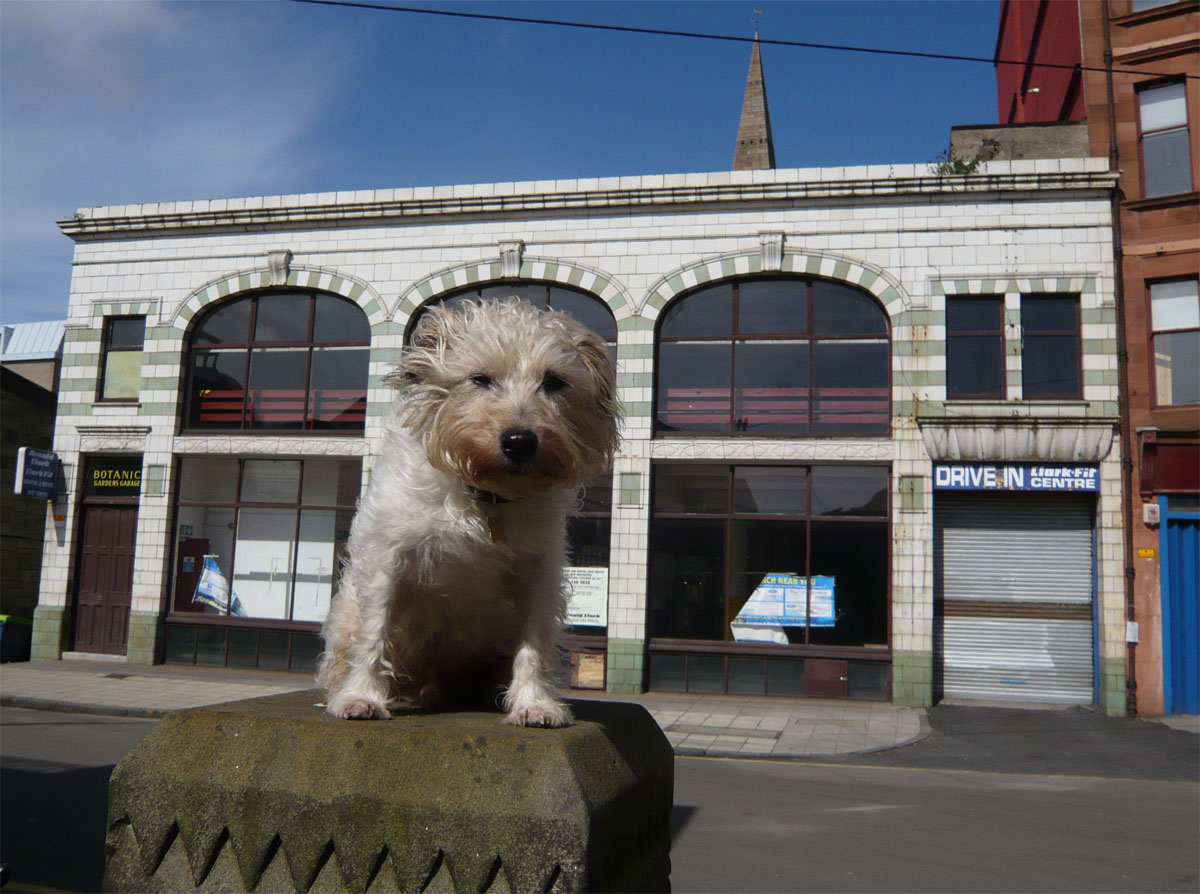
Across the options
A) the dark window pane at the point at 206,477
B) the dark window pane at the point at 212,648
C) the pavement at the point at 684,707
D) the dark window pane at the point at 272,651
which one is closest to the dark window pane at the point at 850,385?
the pavement at the point at 684,707

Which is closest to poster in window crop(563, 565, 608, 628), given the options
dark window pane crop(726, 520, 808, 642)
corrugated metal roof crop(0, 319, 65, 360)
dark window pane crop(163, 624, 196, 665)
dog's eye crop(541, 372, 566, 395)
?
dark window pane crop(726, 520, 808, 642)

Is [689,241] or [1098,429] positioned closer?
[1098,429]

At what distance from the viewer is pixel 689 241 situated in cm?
1720

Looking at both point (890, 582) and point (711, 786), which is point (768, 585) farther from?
point (711, 786)

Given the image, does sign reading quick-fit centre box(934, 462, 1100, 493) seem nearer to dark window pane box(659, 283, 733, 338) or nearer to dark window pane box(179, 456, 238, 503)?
dark window pane box(659, 283, 733, 338)

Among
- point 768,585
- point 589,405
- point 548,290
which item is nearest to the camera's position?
point 589,405

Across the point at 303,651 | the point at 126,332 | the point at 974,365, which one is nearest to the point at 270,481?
the point at 303,651

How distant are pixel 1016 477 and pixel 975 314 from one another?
296 cm

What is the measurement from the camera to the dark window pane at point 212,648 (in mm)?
18266

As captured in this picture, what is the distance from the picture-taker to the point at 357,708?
2.36m

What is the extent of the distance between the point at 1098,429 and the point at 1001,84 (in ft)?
58.5

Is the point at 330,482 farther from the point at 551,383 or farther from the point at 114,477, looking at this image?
the point at 551,383

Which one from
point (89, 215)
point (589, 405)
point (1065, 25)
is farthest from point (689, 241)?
point (589, 405)

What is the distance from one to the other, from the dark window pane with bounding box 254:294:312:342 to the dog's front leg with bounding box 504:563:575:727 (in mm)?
17219
